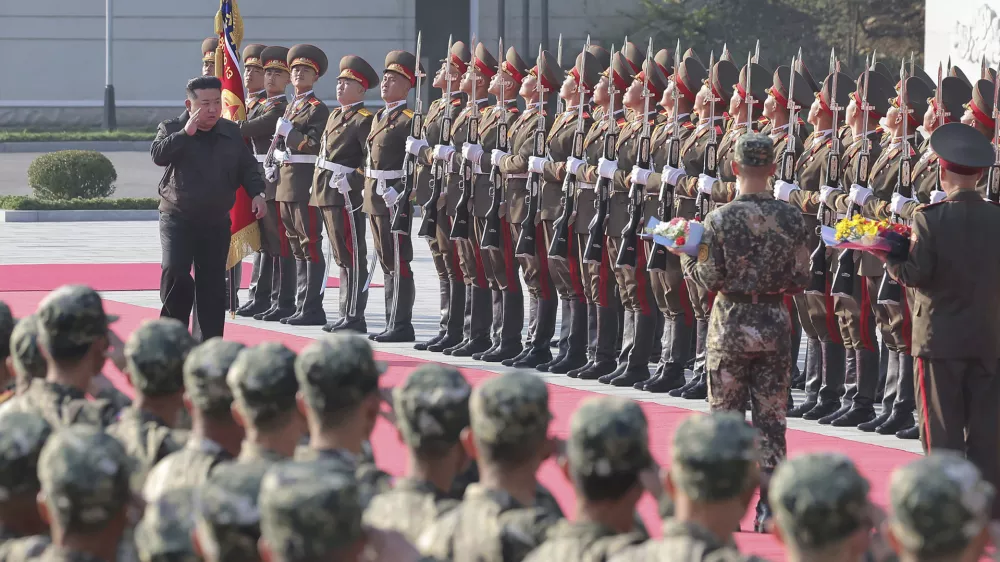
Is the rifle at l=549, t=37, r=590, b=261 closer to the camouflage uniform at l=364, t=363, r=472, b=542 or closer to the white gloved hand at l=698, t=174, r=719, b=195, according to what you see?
the white gloved hand at l=698, t=174, r=719, b=195

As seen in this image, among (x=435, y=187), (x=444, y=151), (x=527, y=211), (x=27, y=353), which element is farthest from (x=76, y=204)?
(x=27, y=353)

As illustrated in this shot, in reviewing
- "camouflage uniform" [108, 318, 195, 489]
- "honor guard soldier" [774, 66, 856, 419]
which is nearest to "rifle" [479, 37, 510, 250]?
"honor guard soldier" [774, 66, 856, 419]

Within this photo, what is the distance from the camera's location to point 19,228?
821 inches

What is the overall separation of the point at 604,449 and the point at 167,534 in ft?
2.81

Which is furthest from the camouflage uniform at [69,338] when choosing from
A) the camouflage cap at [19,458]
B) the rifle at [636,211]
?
the rifle at [636,211]

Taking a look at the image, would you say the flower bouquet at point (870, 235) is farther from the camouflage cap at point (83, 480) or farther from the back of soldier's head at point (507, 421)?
the camouflage cap at point (83, 480)

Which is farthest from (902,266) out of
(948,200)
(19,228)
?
(19,228)

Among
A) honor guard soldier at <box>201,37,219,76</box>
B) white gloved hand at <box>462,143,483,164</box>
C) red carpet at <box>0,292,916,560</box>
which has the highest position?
honor guard soldier at <box>201,37,219,76</box>

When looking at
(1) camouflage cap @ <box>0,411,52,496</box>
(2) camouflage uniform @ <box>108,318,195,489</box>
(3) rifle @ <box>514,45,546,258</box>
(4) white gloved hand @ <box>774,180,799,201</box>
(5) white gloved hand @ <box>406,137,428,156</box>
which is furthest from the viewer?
(5) white gloved hand @ <box>406,137,428,156</box>

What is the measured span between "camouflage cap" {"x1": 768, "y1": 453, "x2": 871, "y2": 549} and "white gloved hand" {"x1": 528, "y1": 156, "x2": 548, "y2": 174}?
774 cm

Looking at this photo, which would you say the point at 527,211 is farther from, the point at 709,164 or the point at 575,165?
the point at 709,164

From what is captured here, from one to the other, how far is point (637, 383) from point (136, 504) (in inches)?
267

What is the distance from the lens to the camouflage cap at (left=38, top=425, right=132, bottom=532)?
137 inches

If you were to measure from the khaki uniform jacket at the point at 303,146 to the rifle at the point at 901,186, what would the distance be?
503 centimetres
